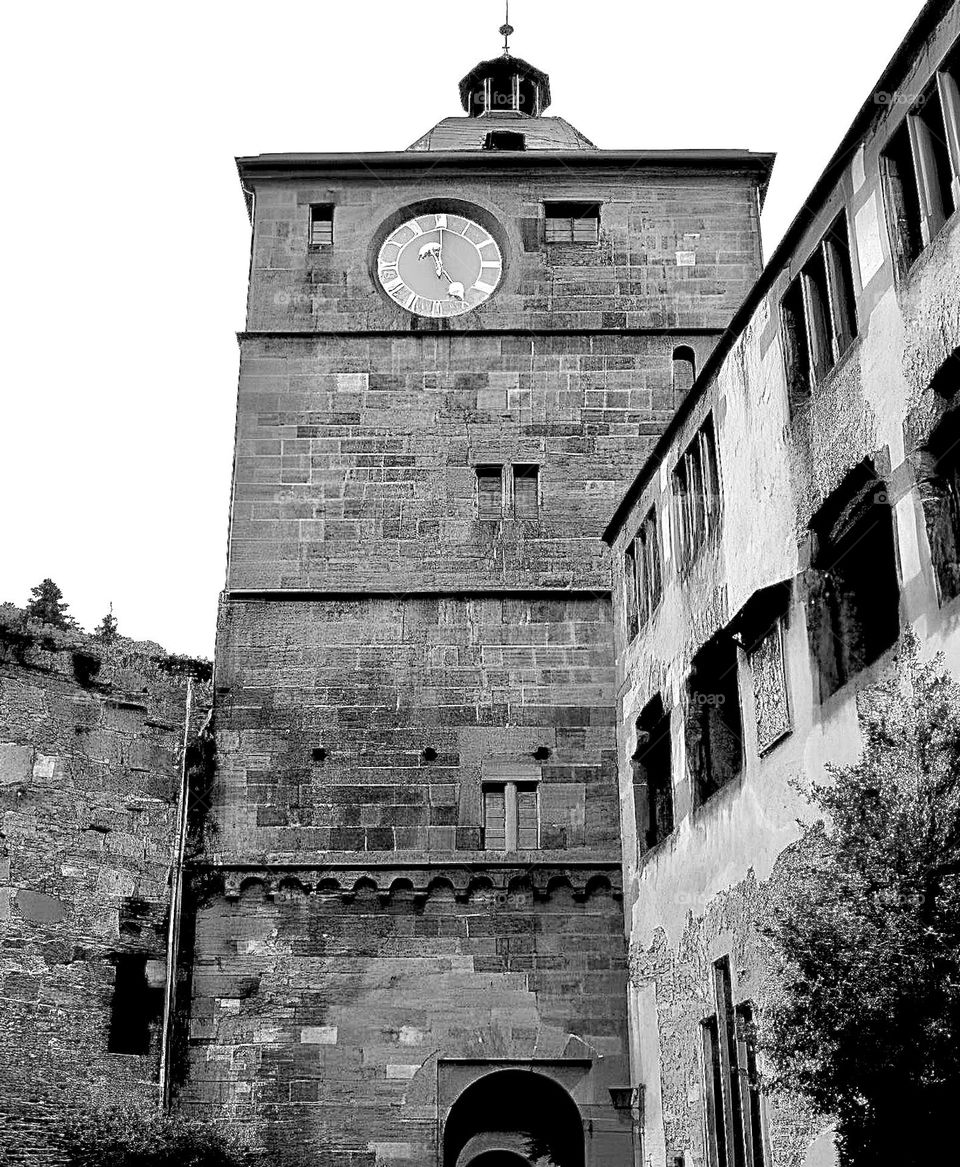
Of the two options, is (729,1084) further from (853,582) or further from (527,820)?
(527,820)

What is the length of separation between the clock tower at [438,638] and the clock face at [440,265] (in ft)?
0.12

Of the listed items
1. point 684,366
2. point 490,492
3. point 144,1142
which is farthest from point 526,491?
point 144,1142

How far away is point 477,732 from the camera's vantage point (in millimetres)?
20359

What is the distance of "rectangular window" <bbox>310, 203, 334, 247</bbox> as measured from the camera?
2320 centimetres

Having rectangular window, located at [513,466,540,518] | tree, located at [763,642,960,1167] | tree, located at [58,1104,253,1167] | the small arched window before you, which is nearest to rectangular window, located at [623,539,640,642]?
rectangular window, located at [513,466,540,518]

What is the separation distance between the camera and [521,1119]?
20312mm

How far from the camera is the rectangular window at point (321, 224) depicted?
914 inches

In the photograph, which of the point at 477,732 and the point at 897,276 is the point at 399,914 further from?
the point at 897,276

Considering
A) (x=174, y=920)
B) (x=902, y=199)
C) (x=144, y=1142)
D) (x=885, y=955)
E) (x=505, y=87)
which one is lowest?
(x=144, y=1142)

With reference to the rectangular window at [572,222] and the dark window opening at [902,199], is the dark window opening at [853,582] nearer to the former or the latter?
the dark window opening at [902,199]

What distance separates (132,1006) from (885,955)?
12382 mm

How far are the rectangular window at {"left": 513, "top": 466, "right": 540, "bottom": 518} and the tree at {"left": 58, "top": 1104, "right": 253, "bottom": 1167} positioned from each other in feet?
26.9

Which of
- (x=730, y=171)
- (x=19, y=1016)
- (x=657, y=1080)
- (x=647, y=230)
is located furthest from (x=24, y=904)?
(x=730, y=171)

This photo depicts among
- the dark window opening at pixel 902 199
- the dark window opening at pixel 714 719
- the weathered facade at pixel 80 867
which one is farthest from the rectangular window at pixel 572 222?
the dark window opening at pixel 902 199
